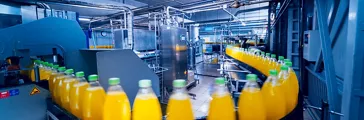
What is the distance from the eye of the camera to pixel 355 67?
43.3 inches

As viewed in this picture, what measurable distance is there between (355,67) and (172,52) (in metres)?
3.35

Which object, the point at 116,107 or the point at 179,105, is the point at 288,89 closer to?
the point at 179,105

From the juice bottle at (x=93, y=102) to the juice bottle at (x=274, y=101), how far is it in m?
0.64

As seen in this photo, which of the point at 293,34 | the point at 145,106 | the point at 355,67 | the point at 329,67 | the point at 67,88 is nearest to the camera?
the point at 145,106

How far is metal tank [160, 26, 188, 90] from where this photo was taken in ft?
13.4

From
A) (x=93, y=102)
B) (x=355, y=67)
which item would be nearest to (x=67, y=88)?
(x=93, y=102)

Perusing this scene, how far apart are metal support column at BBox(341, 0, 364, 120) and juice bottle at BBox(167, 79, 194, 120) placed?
1.20 metres

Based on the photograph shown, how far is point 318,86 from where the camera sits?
2318 mm

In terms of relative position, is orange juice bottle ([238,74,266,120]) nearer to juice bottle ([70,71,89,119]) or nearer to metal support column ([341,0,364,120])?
juice bottle ([70,71,89,119])

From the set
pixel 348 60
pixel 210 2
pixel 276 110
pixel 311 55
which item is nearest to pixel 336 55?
pixel 311 55

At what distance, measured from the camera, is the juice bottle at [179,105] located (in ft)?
1.82

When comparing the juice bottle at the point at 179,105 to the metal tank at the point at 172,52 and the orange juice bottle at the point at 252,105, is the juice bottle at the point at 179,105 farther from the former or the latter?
the metal tank at the point at 172,52

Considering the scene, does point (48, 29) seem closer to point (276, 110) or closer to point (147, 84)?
point (147, 84)

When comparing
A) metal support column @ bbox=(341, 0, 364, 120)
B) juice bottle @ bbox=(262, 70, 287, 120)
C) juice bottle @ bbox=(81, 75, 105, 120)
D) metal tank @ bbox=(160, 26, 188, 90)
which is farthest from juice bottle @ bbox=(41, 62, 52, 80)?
metal tank @ bbox=(160, 26, 188, 90)
